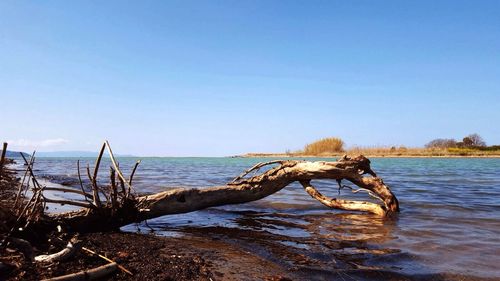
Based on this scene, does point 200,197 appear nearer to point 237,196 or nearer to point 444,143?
point 237,196

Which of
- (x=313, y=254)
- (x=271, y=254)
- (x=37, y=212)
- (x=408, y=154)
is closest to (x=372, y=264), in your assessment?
(x=313, y=254)

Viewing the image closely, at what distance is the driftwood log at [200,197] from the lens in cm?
491

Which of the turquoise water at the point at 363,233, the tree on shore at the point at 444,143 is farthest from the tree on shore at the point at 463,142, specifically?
the turquoise water at the point at 363,233

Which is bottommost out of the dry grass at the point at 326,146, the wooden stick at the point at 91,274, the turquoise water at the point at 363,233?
the turquoise water at the point at 363,233

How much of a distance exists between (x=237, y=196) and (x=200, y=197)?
905mm

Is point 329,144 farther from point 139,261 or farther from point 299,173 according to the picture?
point 139,261

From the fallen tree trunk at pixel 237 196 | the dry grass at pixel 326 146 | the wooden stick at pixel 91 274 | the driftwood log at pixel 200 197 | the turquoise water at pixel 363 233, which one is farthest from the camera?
the dry grass at pixel 326 146

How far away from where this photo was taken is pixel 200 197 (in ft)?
20.9

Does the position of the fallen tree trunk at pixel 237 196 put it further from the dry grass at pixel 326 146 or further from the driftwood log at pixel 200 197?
the dry grass at pixel 326 146

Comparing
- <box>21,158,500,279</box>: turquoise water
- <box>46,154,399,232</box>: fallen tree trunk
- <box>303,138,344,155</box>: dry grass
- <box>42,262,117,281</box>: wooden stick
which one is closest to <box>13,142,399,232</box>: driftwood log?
<box>46,154,399,232</box>: fallen tree trunk

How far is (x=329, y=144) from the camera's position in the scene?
190 feet

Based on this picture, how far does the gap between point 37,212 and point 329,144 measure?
5610 centimetres

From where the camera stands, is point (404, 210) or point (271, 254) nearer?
point (271, 254)

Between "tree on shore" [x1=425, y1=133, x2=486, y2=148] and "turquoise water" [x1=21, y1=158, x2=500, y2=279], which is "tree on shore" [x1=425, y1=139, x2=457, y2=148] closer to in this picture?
"tree on shore" [x1=425, y1=133, x2=486, y2=148]
